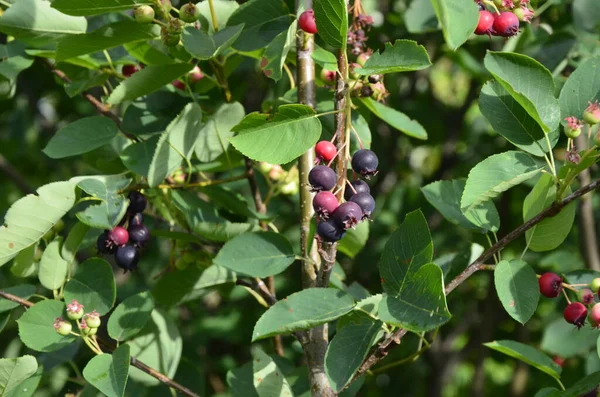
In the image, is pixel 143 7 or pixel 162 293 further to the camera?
pixel 162 293

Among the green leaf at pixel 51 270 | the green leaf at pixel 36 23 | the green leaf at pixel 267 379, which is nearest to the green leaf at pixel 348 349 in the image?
the green leaf at pixel 267 379

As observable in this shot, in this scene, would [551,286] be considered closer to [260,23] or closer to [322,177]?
[322,177]

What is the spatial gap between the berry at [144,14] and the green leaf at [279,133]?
0.31 meters

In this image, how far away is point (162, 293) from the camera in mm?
1604

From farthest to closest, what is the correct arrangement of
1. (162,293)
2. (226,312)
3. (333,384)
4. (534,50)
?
(226,312) → (534,50) → (162,293) → (333,384)

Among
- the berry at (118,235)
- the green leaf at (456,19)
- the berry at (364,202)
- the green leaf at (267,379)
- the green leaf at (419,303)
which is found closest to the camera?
the green leaf at (456,19)

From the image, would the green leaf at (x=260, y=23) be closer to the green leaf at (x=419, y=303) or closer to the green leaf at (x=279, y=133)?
the green leaf at (x=279, y=133)

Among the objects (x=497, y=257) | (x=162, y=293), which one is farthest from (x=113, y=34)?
(x=497, y=257)

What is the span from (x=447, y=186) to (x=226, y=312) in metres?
1.63

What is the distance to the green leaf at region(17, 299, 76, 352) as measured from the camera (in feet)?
4.33

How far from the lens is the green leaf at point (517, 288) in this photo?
1172mm

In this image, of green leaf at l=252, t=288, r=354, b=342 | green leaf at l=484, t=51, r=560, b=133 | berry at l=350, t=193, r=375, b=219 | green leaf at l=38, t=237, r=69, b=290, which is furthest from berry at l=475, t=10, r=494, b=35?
green leaf at l=38, t=237, r=69, b=290

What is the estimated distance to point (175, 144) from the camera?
1.42 m

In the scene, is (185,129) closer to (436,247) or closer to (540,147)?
(540,147)
